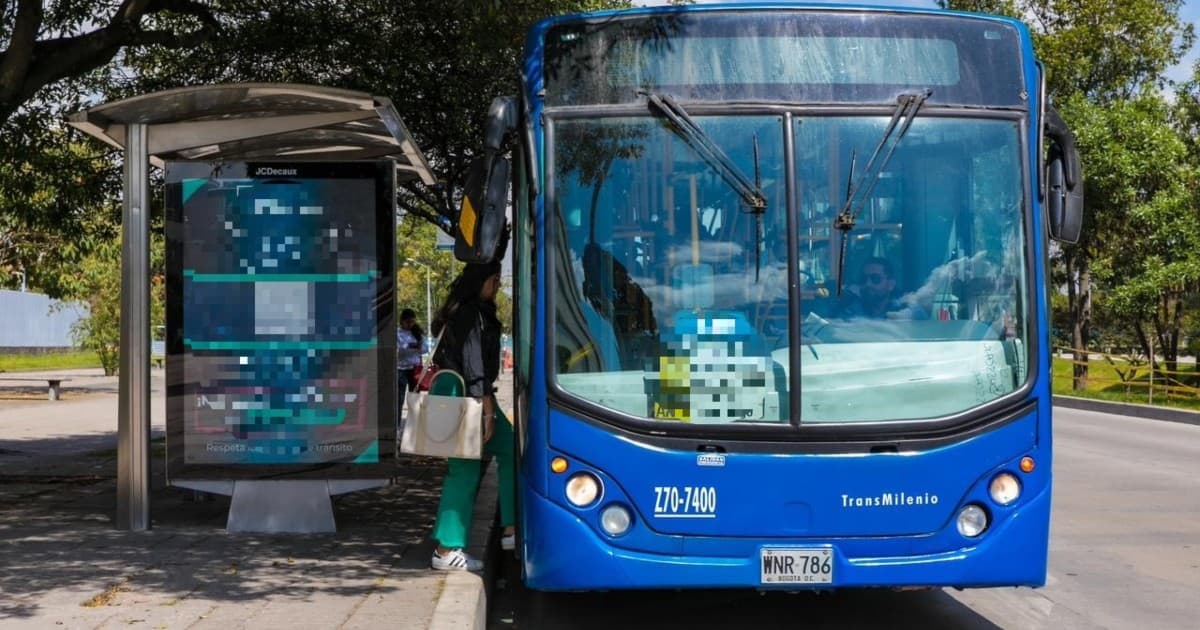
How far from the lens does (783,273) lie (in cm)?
619

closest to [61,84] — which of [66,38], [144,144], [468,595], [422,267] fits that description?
[66,38]

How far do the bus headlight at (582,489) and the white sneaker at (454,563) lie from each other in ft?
5.18

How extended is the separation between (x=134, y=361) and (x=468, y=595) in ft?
11.4

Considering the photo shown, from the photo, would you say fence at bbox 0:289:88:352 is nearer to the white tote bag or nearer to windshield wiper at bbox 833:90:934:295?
the white tote bag

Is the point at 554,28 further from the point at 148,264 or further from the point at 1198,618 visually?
the point at 1198,618

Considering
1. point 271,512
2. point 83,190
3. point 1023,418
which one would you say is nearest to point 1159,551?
point 1023,418

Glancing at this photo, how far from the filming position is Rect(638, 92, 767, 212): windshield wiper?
623 centimetres

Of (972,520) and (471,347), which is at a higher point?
(471,347)

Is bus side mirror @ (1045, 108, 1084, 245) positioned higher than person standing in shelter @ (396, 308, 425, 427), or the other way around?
bus side mirror @ (1045, 108, 1084, 245)

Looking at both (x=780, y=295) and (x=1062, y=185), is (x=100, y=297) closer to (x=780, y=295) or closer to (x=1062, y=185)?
(x=780, y=295)

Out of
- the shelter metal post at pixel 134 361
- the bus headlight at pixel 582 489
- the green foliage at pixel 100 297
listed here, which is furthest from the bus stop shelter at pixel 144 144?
the green foliage at pixel 100 297

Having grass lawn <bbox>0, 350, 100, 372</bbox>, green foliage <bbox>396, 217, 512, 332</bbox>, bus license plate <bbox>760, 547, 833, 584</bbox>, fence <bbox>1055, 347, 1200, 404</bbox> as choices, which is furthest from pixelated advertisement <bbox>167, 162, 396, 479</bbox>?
green foliage <bbox>396, 217, 512, 332</bbox>

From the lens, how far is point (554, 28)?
6.63 meters

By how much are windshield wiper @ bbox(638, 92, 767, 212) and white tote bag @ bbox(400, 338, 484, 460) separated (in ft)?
6.53
